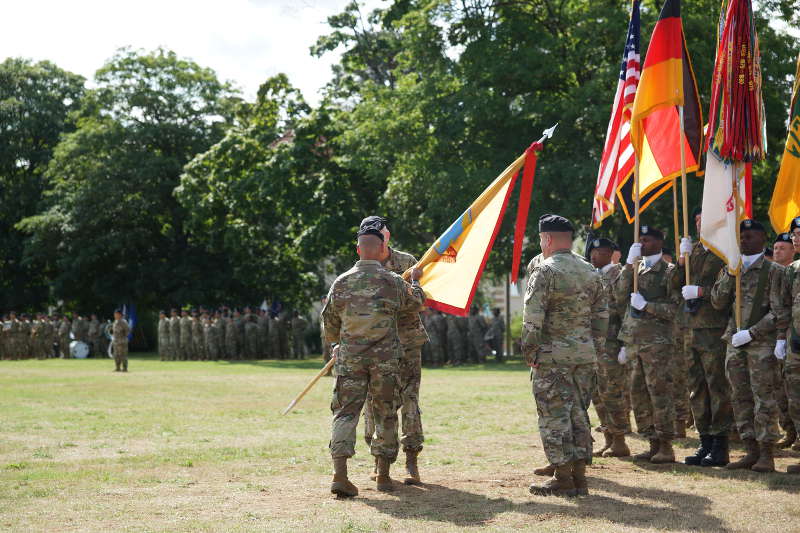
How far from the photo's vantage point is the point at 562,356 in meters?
7.72

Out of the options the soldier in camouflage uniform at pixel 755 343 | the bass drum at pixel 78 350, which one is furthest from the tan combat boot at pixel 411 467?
the bass drum at pixel 78 350

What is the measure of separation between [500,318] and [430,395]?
58.3 feet

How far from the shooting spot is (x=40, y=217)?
156 feet

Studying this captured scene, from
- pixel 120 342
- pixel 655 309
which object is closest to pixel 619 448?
pixel 655 309

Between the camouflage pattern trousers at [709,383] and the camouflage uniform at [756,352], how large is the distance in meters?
0.21

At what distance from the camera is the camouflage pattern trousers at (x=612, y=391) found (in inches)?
384

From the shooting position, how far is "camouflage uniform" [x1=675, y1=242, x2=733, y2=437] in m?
9.23

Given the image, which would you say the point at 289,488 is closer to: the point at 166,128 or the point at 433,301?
the point at 433,301

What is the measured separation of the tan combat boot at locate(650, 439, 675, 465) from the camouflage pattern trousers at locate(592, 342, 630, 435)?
0.53 meters

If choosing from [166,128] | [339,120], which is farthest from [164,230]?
[339,120]

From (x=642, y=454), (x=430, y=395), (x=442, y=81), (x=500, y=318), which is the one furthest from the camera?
(x=500, y=318)

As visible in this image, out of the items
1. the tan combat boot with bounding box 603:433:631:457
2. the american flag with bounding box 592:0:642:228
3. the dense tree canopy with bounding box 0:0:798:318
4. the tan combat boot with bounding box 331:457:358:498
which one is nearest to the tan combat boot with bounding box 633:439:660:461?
the tan combat boot with bounding box 603:433:631:457

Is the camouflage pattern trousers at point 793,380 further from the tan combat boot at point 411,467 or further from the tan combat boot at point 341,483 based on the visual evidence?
the tan combat boot at point 341,483

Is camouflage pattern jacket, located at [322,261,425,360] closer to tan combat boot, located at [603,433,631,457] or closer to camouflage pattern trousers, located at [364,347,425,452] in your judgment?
camouflage pattern trousers, located at [364,347,425,452]
